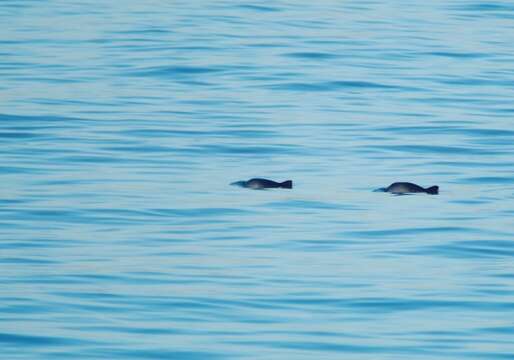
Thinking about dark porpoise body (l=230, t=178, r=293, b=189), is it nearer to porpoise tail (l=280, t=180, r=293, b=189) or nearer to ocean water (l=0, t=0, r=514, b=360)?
porpoise tail (l=280, t=180, r=293, b=189)

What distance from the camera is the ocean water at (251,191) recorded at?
13.0 meters

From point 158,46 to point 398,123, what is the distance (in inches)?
335

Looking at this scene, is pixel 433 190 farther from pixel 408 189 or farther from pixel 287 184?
pixel 287 184

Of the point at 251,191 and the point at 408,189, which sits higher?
the point at 251,191

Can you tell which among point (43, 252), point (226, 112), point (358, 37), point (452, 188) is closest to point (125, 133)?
point (226, 112)

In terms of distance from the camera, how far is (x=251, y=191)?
62.5 feet

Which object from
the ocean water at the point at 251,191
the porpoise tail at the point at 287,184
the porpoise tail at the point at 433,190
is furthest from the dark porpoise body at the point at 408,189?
the porpoise tail at the point at 287,184

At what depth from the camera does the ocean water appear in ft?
42.6

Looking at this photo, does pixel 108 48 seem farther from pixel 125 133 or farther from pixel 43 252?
pixel 43 252

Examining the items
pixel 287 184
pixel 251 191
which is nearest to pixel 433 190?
pixel 287 184

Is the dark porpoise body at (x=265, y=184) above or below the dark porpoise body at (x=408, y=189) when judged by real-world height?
above

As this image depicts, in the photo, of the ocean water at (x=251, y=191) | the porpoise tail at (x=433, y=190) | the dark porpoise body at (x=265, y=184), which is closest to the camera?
the ocean water at (x=251, y=191)

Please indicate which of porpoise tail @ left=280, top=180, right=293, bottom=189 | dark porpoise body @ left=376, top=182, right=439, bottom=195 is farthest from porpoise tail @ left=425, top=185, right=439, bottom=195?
porpoise tail @ left=280, top=180, right=293, bottom=189

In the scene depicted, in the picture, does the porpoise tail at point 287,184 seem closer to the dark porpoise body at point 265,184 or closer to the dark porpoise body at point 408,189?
the dark porpoise body at point 265,184
